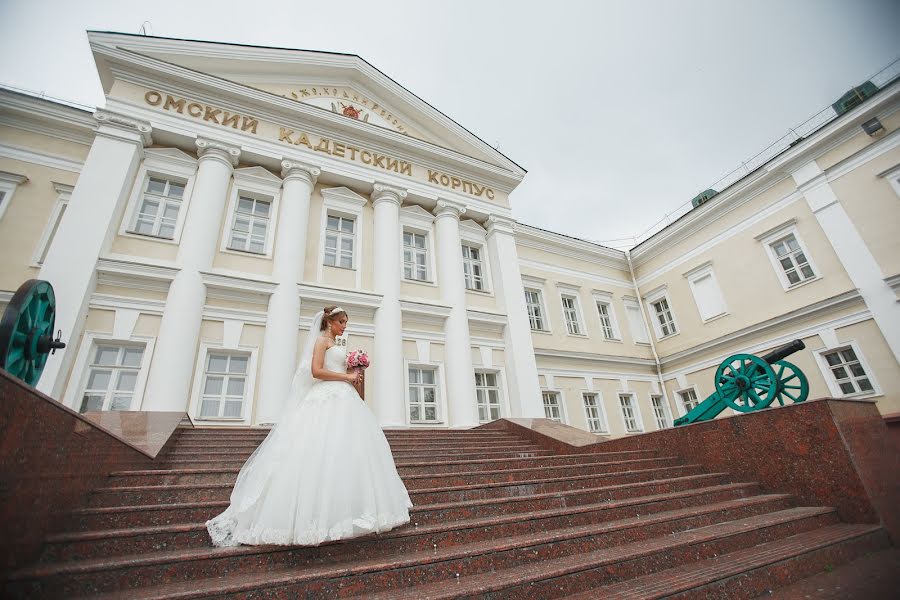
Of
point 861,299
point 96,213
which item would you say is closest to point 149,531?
point 96,213

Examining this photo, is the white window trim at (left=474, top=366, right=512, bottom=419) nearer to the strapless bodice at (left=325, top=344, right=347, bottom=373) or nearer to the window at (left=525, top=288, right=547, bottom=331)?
the window at (left=525, top=288, right=547, bottom=331)

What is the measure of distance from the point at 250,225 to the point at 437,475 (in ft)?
28.2

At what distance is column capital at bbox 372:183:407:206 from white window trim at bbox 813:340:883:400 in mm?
13373

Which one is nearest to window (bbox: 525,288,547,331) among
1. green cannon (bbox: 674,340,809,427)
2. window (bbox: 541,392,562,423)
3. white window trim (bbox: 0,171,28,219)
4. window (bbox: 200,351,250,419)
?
window (bbox: 541,392,562,423)

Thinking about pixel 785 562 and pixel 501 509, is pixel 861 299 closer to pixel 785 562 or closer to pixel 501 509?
pixel 785 562

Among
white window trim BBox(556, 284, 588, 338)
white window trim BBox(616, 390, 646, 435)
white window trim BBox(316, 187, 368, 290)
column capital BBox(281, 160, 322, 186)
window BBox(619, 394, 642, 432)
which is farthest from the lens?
white window trim BBox(556, 284, 588, 338)

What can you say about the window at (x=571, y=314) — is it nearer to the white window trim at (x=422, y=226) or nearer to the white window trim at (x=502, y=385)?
the white window trim at (x=502, y=385)

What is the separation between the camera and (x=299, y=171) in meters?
10.4

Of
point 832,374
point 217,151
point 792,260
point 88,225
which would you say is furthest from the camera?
point 792,260

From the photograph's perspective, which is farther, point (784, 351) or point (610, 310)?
point (610, 310)

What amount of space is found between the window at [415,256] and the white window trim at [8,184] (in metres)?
8.92

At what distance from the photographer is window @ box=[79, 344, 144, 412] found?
719 centimetres

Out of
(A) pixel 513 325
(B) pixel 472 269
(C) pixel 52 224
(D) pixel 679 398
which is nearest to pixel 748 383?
(A) pixel 513 325

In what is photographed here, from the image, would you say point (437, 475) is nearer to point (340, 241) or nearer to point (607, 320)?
point (340, 241)
